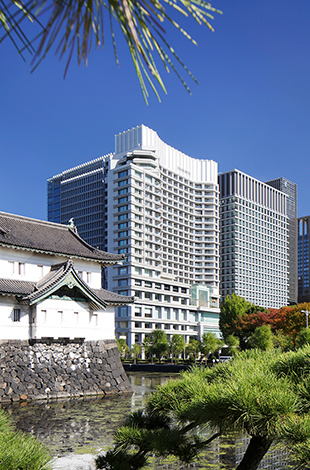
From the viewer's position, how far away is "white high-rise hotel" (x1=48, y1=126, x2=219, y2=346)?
103 m

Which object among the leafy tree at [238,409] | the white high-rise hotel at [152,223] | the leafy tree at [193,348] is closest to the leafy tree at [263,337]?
the leafy tree at [193,348]

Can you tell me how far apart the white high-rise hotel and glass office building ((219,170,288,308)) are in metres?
11.5

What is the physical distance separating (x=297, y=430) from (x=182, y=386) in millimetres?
2835

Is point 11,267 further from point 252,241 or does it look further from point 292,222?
point 292,222

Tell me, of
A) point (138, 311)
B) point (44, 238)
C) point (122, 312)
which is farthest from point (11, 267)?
point (138, 311)

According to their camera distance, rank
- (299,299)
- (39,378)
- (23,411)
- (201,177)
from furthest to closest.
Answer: (299,299)
(201,177)
(39,378)
(23,411)

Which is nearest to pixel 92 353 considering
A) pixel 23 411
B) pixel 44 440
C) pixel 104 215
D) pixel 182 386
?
A: pixel 23 411

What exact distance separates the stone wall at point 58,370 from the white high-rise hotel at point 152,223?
63.3 meters

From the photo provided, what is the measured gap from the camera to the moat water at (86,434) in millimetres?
14664

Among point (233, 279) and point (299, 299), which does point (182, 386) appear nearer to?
point (233, 279)

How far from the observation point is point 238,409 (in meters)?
6.68

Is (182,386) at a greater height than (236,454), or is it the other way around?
(182,386)

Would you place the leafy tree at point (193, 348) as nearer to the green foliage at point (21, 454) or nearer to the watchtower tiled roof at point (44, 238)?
the watchtower tiled roof at point (44, 238)

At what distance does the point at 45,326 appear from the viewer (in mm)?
32031
